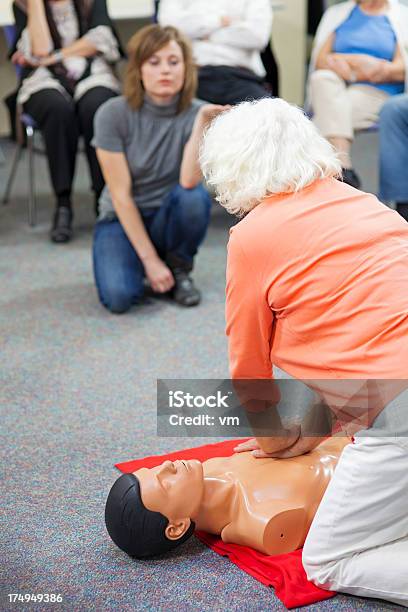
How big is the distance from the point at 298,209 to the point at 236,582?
655 millimetres

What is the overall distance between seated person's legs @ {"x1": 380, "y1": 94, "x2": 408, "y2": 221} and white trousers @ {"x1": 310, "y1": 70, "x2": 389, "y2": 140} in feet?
0.42

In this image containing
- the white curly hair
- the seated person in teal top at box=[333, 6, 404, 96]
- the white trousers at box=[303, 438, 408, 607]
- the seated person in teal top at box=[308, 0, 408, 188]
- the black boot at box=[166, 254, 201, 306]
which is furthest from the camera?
the seated person in teal top at box=[333, 6, 404, 96]

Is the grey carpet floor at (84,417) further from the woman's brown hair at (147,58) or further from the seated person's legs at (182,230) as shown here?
the woman's brown hair at (147,58)

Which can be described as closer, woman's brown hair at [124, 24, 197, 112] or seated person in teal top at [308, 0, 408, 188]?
woman's brown hair at [124, 24, 197, 112]

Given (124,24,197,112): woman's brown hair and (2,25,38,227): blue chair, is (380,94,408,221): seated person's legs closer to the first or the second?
(124,24,197,112): woman's brown hair

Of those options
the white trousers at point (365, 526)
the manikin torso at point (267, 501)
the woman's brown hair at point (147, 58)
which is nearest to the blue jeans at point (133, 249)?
the woman's brown hair at point (147, 58)

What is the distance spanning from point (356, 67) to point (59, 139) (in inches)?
48.9

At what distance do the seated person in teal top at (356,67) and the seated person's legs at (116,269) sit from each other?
1.02 meters

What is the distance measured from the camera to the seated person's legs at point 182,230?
297 cm

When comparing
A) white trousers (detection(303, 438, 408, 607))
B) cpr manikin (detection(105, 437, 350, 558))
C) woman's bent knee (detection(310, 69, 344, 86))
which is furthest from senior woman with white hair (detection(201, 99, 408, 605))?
woman's bent knee (detection(310, 69, 344, 86))

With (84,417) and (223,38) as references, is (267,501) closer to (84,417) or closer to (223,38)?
(84,417)

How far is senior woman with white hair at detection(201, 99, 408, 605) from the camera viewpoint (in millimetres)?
1456

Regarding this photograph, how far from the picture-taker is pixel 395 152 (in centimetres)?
352

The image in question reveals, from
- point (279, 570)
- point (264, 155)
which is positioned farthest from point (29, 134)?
point (279, 570)
